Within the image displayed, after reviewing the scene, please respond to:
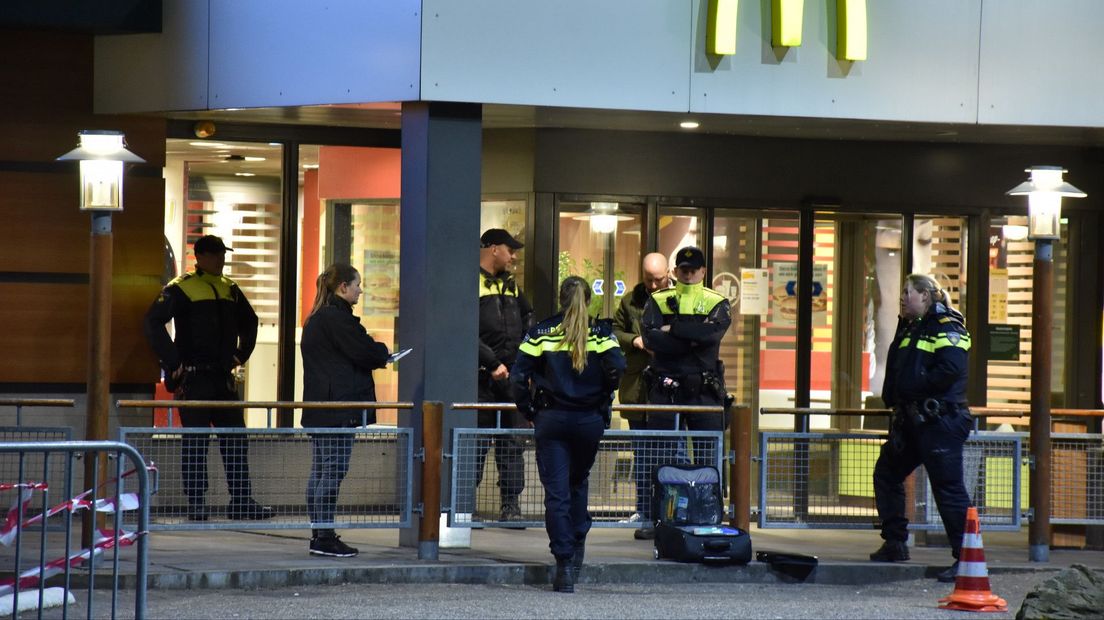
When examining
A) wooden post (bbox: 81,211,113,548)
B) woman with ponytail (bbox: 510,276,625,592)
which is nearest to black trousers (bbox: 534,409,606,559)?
woman with ponytail (bbox: 510,276,625,592)

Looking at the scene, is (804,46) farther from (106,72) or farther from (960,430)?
(106,72)

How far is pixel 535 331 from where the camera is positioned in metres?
9.59

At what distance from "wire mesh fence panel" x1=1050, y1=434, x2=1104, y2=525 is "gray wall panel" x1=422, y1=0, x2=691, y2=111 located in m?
3.62

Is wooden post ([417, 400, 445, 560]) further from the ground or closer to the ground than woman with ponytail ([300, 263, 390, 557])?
closer to the ground

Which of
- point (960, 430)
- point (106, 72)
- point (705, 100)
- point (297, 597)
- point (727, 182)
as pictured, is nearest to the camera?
point (297, 597)

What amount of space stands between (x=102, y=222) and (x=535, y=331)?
269 cm

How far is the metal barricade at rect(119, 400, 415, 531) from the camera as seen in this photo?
988 centimetres

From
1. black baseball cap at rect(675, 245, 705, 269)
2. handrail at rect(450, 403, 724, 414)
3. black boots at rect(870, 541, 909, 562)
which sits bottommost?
black boots at rect(870, 541, 909, 562)

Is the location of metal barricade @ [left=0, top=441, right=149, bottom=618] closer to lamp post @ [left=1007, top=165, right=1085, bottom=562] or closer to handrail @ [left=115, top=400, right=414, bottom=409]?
handrail @ [left=115, top=400, right=414, bottom=409]

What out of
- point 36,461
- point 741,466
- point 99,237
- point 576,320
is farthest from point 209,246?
point 741,466

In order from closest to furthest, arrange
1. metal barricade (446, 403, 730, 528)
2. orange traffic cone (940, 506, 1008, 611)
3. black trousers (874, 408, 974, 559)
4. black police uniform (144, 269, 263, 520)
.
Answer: orange traffic cone (940, 506, 1008, 611) < black trousers (874, 408, 974, 559) < metal barricade (446, 403, 730, 528) < black police uniform (144, 269, 263, 520)

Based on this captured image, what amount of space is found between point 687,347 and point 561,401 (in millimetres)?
1907

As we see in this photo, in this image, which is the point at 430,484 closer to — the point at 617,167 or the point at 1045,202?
the point at 617,167

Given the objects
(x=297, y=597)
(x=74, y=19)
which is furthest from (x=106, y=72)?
(x=297, y=597)
